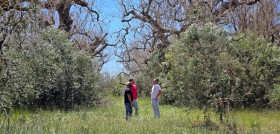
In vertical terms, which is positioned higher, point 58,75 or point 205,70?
point 58,75

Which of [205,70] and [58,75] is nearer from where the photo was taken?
[205,70]

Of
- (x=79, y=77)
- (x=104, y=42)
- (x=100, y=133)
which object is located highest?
(x=104, y=42)

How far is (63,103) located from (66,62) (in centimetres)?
252

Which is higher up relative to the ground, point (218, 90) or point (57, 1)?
point (57, 1)

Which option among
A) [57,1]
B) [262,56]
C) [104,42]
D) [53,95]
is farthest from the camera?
[104,42]

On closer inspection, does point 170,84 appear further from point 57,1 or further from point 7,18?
point 57,1

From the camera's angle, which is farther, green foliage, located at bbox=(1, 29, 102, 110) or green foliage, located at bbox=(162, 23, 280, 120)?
green foliage, located at bbox=(1, 29, 102, 110)

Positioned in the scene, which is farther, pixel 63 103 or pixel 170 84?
pixel 63 103

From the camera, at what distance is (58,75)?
18.2 m

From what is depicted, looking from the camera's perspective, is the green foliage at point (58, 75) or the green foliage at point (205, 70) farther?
the green foliage at point (58, 75)

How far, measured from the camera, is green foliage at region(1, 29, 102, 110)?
668 inches

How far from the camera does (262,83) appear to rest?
20609 millimetres

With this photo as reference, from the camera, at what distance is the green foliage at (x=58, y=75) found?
17.0 m

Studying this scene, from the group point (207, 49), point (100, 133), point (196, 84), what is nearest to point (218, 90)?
point (196, 84)
